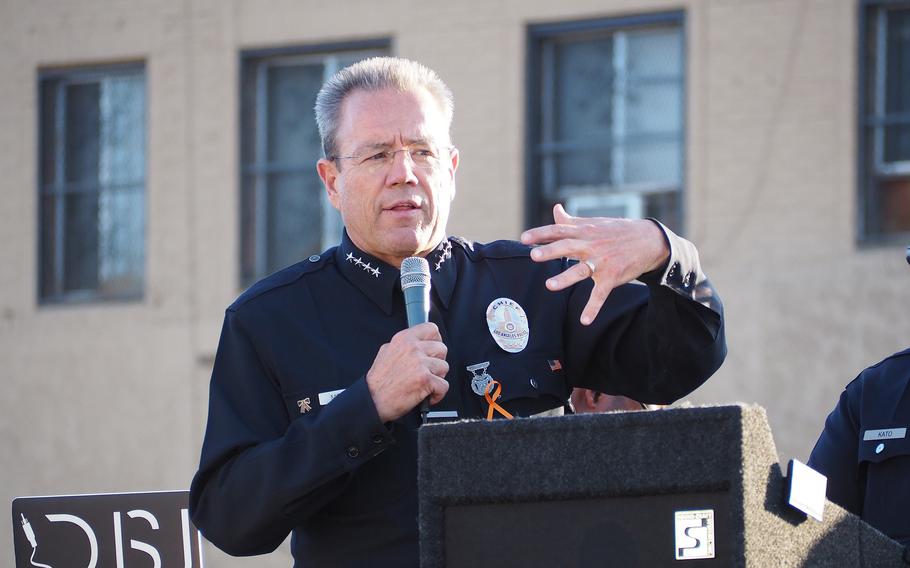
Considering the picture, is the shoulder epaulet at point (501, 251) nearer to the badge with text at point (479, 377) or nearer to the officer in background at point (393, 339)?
the officer in background at point (393, 339)

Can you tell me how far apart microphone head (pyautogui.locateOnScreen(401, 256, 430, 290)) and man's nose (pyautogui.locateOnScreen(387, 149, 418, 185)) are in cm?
22

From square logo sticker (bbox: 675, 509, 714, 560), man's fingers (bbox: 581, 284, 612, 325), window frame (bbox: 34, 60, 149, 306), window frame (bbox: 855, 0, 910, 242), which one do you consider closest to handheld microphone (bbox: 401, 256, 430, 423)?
man's fingers (bbox: 581, 284, 612, 325)

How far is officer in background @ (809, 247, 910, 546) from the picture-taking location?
418 cm

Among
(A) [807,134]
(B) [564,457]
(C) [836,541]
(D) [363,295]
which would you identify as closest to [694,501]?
(B) [564,457]

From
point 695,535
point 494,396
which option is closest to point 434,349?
point 494,396

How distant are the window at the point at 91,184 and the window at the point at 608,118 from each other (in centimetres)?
334

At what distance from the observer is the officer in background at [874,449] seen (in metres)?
4.18

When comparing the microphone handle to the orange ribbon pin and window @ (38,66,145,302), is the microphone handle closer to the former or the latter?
the orange ribbon pin

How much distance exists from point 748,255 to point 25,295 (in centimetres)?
577

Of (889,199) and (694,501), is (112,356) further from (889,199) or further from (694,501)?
(694,501)

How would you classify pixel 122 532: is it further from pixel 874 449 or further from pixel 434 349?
pixel 874 449

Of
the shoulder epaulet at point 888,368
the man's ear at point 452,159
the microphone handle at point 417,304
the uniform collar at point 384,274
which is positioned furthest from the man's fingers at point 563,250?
the shoulder epaulet at point 888,368

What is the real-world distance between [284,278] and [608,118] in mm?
7152

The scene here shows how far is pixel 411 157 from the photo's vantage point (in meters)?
3.43
